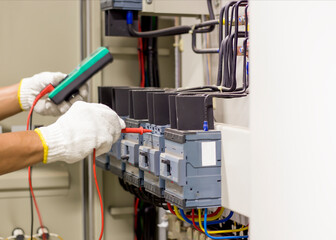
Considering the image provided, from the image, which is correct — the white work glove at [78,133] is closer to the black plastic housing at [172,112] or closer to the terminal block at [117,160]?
the black plastic housing at [172,112]

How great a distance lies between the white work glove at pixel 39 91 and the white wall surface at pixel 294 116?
0.98m

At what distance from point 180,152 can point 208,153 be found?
0.08 meters

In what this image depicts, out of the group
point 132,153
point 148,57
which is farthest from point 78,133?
point 148,57

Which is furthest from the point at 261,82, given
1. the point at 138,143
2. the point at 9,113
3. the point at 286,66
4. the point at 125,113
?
the point at 9,113

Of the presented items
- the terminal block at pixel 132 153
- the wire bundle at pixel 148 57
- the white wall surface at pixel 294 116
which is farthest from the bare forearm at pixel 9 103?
the white wall surface at pixel 294 116

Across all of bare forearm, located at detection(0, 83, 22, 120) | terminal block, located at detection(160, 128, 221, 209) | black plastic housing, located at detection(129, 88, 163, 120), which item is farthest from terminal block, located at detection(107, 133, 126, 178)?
terminal block, located at detection(160, 128, 221, 209)

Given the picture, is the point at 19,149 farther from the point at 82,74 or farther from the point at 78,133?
the point at 82,74

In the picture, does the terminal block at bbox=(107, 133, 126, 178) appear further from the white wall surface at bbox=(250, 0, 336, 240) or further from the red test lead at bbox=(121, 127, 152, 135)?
the white wall surface at bbox=(250, 0, 336, 240)

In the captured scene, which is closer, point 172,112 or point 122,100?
point 172,112

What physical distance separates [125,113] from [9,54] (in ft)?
2.34

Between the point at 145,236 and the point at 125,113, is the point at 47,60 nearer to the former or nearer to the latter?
the point at 125,113

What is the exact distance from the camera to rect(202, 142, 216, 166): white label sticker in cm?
159

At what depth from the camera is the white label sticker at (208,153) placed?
5.23ft

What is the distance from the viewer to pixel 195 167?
159 cm
